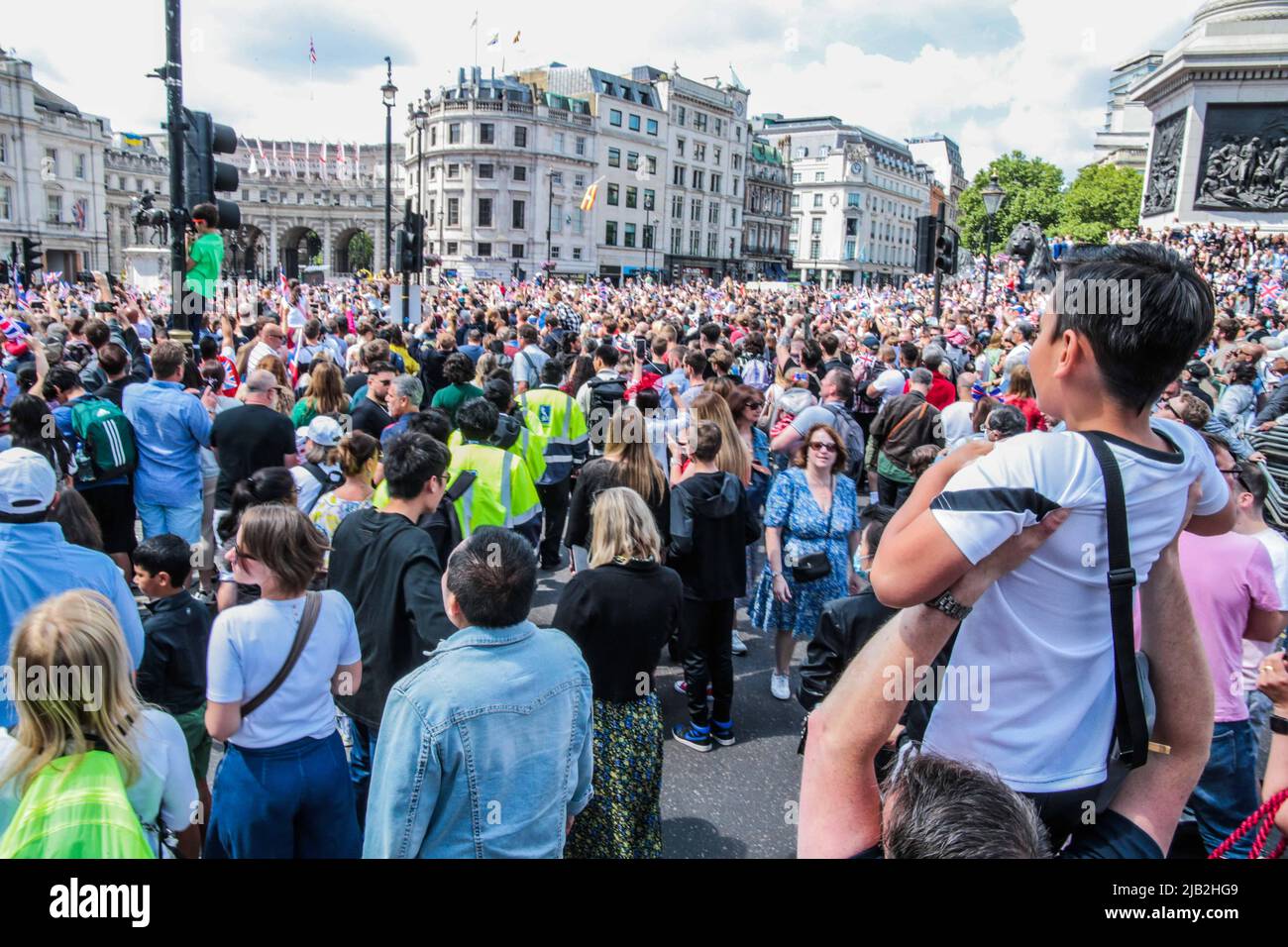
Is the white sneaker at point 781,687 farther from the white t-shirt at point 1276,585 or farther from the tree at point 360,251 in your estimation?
the tree at point 360,251

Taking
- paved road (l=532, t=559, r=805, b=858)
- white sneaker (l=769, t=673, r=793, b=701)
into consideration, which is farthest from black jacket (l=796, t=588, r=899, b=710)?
white sneaker (l=769, t=673, r=793, b=701)

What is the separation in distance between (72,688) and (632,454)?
3.90 metres

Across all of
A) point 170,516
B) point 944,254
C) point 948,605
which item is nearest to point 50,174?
point 944,254

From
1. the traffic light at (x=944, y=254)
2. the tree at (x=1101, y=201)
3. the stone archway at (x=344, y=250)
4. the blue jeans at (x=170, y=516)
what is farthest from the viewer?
the stone archway at (x=344, y=250)

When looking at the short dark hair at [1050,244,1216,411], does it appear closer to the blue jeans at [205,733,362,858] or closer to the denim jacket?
the denim jacket

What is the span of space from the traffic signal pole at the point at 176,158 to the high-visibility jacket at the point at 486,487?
3.34m

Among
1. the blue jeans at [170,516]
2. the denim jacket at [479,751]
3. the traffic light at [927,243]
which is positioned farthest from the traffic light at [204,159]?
the traffic light at [927,243]

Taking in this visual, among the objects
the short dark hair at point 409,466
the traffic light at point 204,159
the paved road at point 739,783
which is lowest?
the paved road at point 739,783

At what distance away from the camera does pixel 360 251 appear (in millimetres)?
104375

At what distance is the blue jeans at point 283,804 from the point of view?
2986 millimetres

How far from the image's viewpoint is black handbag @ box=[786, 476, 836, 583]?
545cm

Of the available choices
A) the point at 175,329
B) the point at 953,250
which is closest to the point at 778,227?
the point at 953,250
